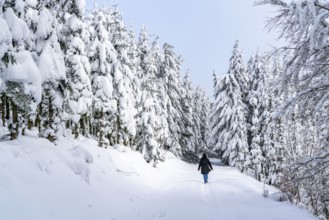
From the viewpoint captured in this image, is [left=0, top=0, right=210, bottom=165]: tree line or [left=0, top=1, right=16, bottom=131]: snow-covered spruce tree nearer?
[left=0, top=1, right=16, bottom=131]: snow-covered spruce tree

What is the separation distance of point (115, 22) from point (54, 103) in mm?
15410

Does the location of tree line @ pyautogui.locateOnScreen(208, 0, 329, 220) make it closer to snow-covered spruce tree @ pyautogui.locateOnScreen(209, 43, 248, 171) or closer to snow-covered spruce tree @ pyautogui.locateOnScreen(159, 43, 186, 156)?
snow-covered spruce tree @ pyautogui.locateOnScreen(209, 43, 248, 171)

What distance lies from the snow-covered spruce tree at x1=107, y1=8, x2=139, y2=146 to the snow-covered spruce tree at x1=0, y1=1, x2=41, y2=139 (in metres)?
14.8

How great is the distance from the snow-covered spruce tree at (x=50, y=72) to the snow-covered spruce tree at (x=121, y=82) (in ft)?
38.2

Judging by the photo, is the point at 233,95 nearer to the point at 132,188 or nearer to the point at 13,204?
the point at 132,188

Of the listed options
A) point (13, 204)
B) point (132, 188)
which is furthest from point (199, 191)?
point (13, 204)

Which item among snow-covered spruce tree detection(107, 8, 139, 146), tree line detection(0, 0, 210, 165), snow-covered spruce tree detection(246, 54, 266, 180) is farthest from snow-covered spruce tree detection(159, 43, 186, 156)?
snow-covered spruce tree detection(107, 8, 139, 146)

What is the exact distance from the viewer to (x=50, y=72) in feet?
48.1

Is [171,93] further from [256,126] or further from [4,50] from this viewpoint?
[4,50]

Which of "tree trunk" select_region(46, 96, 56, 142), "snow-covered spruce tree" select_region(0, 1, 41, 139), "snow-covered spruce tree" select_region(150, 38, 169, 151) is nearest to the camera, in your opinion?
"snow-covered spruce tree" select_region(0, 1, 41, 139)

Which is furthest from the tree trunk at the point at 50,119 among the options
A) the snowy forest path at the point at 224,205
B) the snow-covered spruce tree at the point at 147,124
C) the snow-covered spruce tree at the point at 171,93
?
the snow-covered spruce tree at the point at 171,93

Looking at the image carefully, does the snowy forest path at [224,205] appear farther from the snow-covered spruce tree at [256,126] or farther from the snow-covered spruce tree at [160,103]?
the snow-covered spruce tree at [256,126]

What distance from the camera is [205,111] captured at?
76.2 meters

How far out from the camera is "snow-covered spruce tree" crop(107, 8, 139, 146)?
28117 mm
